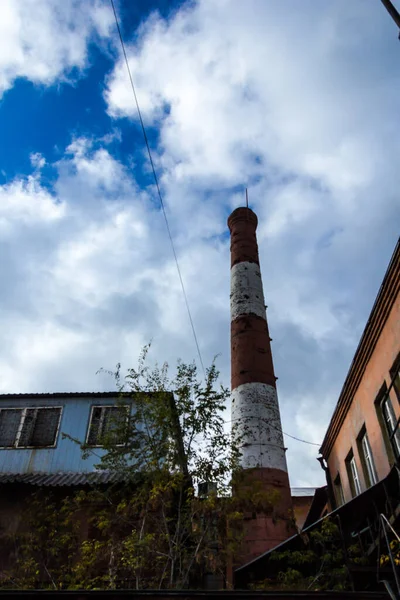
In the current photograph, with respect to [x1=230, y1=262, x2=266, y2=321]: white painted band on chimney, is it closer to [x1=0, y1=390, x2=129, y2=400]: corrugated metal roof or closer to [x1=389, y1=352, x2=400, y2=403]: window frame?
[x1=0, y1=390, x2=129, y2=400]: corrugated metal roof

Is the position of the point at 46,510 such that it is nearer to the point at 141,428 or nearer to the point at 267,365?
the point at 141,428

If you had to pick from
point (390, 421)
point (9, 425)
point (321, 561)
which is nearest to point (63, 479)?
point (9, 425)

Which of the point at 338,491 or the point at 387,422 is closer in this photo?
the point at 387,422

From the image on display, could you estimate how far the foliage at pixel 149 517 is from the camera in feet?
29.6

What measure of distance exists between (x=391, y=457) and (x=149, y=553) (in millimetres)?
5365

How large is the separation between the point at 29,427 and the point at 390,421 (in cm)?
1130

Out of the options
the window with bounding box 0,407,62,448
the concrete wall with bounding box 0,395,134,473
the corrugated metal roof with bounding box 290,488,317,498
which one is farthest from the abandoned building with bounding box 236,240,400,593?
the corrugated metal roof with bounding box 290,488,317,498

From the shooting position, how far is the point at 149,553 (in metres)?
9.20

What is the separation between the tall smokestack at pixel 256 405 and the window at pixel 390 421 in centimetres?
290

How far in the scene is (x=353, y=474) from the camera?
1313cm

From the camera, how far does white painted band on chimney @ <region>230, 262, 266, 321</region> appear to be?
54.5 feet

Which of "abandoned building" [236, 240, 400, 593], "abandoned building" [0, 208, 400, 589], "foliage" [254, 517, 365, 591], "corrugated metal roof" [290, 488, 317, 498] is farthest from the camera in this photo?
"corrugated metal roof" [290, 488, 317, 498]

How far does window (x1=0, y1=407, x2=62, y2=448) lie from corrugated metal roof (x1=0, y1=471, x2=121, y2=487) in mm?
1798

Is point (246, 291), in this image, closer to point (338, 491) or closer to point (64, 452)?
point (338, 491)
